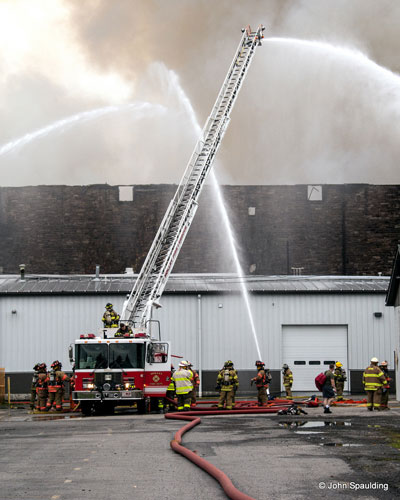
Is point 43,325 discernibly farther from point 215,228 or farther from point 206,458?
point 206,458

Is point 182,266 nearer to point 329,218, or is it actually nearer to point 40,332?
point 329,218

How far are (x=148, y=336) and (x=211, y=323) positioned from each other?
10.1m

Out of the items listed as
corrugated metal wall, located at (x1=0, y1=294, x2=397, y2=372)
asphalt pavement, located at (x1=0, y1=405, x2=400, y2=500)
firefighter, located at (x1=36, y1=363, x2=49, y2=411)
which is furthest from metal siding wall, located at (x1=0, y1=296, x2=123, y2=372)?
asphalt pavement, located at (x1=0, y1=405, x2=400, y2=500)

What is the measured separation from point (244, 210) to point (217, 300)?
18.1 metres

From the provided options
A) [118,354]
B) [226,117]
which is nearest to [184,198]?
[226,117]

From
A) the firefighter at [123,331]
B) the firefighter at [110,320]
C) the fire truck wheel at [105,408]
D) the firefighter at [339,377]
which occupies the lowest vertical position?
the fire truck wheel at [105,408]

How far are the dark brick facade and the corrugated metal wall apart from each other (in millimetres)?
16655

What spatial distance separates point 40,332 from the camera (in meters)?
33.3

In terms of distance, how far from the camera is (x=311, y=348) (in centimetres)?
3378

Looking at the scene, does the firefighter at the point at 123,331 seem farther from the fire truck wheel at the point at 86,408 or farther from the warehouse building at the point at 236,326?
the warehouse building at the point at 236,326

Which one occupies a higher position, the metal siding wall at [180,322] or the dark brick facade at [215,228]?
the dark brick facade at [215,228]

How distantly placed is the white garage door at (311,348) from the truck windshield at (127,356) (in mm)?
11947

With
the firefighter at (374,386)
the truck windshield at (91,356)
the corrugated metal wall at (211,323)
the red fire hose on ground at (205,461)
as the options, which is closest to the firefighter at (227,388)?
the red fire hose on ground at (205,461)

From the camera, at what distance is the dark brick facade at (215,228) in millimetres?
50625
